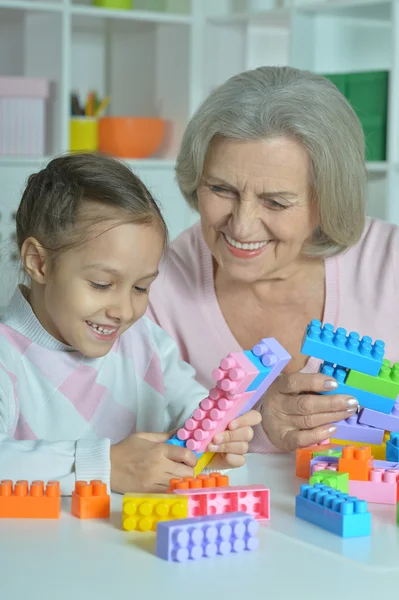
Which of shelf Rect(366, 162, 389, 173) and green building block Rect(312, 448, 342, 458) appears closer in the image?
green building block Rect(312, 448, 342, 458)

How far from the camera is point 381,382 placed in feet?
4.76

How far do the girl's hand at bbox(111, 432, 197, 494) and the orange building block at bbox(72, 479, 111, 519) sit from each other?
0.28 ft

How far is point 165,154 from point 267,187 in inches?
83.4

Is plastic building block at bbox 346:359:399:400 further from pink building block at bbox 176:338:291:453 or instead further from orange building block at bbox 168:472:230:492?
orange building block at bbox 168:472:230:492

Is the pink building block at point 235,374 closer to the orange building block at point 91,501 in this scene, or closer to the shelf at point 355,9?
the orange building block at point 91,501

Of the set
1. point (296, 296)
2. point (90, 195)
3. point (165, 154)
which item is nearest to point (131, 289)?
point (90, 195)

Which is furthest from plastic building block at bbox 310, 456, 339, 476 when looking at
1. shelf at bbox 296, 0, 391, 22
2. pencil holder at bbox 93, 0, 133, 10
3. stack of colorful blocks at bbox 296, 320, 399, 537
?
pencil holder at bbox 93, 0, 133, 10

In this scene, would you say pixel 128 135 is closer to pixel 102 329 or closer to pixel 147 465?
pixel 102 329

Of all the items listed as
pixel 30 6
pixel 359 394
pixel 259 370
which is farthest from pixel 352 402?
pixel 30 6

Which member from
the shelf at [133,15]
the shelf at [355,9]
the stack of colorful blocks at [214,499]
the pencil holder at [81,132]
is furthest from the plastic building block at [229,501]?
the shelf at [133,15]

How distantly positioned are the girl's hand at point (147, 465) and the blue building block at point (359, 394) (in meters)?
0.28

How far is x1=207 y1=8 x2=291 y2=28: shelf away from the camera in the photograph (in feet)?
11.6

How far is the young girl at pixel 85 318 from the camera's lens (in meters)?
1.50

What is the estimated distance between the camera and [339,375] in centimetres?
149
